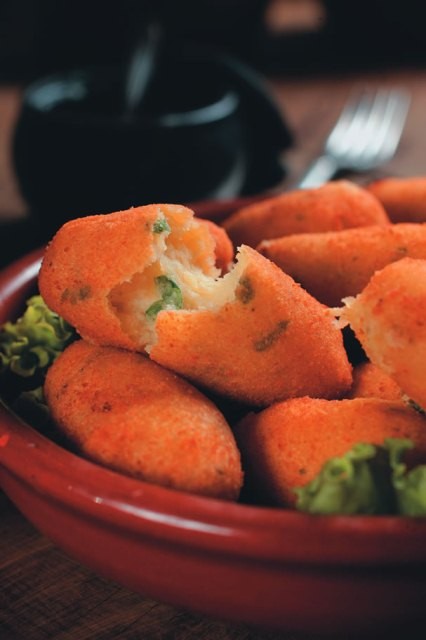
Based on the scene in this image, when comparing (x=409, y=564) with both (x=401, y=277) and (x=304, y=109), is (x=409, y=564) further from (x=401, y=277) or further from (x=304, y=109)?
(x=304, y=109)

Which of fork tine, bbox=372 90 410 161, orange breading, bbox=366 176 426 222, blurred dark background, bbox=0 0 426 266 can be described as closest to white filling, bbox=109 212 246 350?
orange breading, bbox=366 176 426 222

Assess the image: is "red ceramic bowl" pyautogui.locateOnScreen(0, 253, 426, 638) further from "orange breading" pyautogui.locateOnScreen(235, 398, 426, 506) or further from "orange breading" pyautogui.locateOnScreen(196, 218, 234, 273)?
"orange breading" pyautogui.locateOnScreen(196, 218, 234, 273)

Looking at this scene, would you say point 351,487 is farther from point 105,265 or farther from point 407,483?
point 105,265

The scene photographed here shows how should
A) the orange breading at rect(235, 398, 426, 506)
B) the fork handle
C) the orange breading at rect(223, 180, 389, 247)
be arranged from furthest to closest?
1. the fork handle
2. the orange breading at rect(223, 180, 389, 247)
3. the orange breading at rect(235, 398, 426, 506)

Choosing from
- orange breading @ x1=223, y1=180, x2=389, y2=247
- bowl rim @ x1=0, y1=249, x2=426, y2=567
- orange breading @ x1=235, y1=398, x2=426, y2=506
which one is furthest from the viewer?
orange breading @ x1=223, y1=180, x2=389, y2=247

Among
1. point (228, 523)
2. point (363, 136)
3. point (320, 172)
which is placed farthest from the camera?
point (363, 136)

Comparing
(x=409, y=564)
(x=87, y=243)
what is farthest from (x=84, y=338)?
(x=409, y=564)

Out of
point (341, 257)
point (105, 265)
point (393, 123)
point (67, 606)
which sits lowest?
point (393, 123)

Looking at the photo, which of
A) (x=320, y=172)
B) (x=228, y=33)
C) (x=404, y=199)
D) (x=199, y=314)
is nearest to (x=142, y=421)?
(x=199, y=314)
